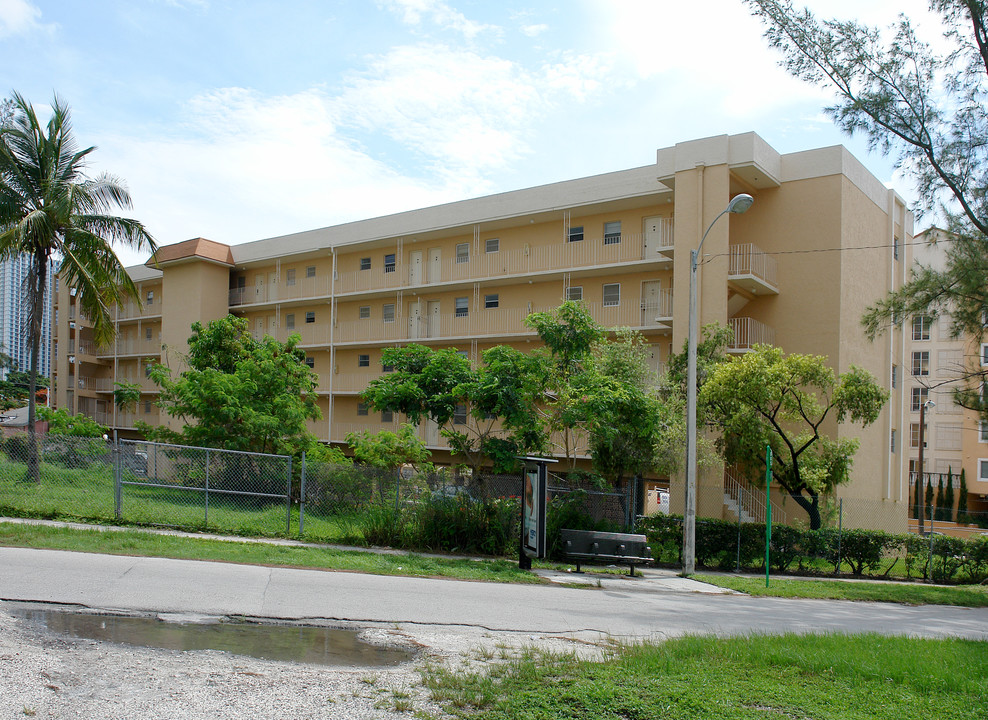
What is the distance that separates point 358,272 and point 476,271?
7.40 metres

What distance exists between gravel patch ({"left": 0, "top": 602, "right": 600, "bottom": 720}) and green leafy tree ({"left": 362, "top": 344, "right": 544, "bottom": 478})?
1039 centimetres

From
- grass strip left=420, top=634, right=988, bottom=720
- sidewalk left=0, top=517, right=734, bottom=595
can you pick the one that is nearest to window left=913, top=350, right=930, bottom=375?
sidewalk left=0, top=517, right=734, bottom=595

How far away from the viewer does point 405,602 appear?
9734 mm

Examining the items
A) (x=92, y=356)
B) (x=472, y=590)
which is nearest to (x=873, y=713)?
(x=472, y=590)

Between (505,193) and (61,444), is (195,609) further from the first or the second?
(505,193)

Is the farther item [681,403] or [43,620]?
[681,403]

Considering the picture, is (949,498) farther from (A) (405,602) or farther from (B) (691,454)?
(A) (405,602)

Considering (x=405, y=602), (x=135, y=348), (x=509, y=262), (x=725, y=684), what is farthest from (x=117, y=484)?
(x=135, y=348)

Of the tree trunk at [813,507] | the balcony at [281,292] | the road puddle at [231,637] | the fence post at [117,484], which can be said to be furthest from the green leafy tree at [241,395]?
the tree trunk at [813,507]

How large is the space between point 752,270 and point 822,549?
32.6ft

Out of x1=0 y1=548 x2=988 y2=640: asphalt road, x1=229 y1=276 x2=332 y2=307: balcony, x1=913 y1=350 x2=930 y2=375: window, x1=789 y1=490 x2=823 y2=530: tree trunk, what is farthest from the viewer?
x1=913 y1=350 x2=930 y2=375: window

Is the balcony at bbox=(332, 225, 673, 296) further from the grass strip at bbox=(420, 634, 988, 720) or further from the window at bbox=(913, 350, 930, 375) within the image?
the window at bbox=(913, 350, 930, 375)

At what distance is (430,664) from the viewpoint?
670 cm

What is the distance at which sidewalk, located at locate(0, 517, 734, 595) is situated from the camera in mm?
13977
